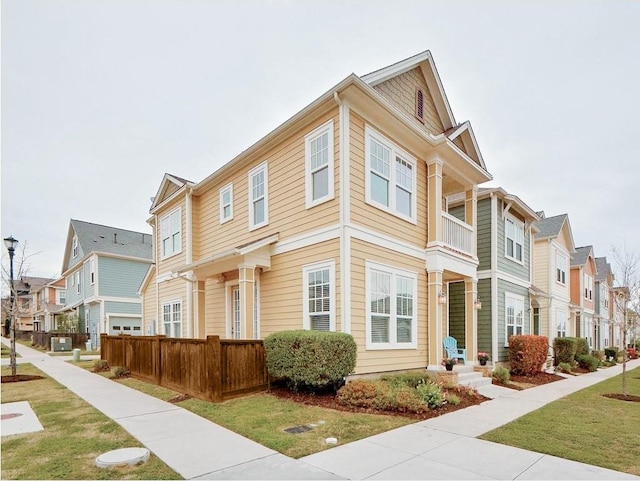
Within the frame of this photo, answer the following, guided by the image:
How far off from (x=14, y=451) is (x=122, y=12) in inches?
377

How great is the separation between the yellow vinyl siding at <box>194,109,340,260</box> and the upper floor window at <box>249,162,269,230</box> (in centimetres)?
17

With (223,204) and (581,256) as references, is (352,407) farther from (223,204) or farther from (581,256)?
(581,256)

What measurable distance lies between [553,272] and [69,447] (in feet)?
71.6

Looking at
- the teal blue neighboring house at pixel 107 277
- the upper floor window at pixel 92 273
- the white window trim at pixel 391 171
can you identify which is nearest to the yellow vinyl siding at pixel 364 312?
the white window trim at pixel 391 171

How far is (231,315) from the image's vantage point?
494 inches

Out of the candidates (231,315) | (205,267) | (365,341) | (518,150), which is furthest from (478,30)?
(518,150)

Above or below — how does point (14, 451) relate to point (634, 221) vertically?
below

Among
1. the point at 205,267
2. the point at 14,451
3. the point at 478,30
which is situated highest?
the point at 478,30

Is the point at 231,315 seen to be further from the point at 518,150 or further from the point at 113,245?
the point at 518,150

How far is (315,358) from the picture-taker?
7.65 meters

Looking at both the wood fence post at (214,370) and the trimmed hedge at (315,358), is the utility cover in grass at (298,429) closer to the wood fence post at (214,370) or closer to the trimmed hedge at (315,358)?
the trimmed hedge at (315,358)

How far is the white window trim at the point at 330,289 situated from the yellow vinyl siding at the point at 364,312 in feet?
1.36

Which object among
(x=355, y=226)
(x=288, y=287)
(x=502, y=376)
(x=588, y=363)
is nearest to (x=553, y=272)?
(x=588, y=363)

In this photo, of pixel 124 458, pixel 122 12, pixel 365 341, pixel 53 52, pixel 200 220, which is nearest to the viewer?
pixel 124 458
